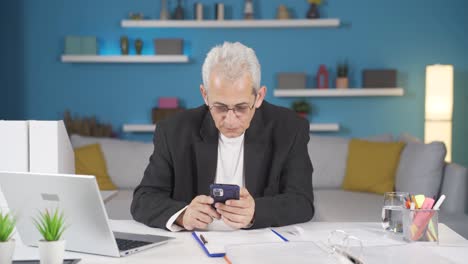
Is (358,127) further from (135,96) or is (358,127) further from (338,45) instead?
(135,96)

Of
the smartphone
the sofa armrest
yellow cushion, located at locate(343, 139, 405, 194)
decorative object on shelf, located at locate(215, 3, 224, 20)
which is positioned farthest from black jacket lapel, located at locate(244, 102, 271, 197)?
decorative object on shelf, located at locate(215, 3, 224, 20)

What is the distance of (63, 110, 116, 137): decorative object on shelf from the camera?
5785mm

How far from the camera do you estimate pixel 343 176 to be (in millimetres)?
5020

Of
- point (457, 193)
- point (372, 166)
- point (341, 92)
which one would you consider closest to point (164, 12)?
point (341, 92)

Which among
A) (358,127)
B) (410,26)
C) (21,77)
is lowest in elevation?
(358,127)

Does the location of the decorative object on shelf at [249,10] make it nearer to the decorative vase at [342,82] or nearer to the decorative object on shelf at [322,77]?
the decorative object on shelf at [322,77]

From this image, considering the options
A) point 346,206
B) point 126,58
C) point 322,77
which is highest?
point 126,58

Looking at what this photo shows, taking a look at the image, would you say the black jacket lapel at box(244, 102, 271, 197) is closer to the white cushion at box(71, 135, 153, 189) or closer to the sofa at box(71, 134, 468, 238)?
the sofa at box(71, 134, 468, 238)

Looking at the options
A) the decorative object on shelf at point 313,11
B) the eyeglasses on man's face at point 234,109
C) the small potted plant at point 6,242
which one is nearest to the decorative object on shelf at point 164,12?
the decorative object on shelf at point 313,11

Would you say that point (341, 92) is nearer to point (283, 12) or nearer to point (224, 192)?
point (283, 12)

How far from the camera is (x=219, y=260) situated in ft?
5.41

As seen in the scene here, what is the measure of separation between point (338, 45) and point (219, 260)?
4637 mm

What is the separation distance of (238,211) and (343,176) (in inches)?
124

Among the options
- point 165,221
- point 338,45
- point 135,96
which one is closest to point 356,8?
point 338,45
